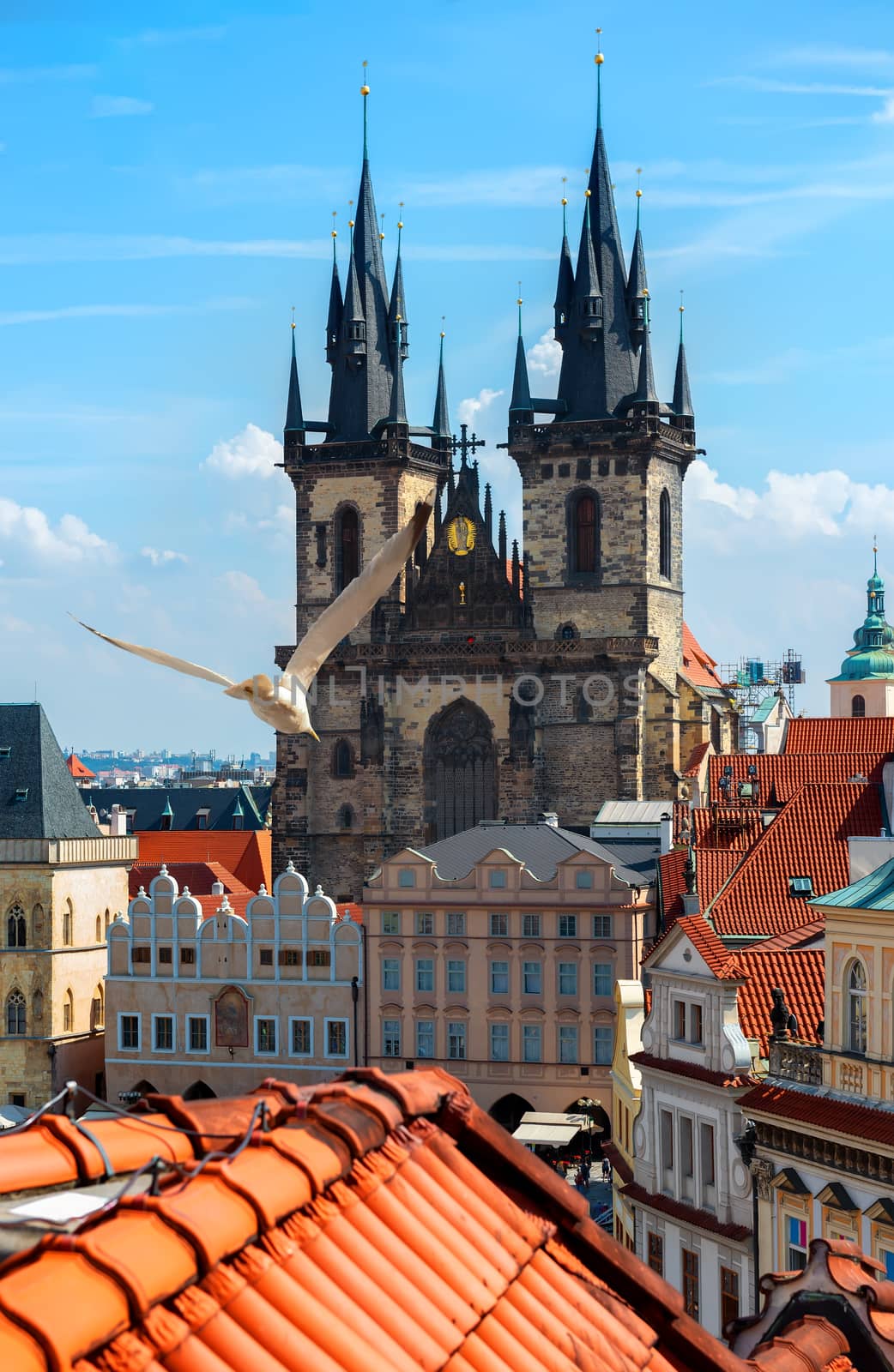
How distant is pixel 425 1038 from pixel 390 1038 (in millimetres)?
1106

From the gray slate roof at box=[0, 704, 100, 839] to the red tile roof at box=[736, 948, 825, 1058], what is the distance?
4007cm

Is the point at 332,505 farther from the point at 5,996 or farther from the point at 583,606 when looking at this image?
the point at 5,996

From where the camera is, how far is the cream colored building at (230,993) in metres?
59.0

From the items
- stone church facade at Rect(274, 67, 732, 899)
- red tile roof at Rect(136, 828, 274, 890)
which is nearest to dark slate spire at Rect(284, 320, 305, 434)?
stone church facade at Rect(274, 67, 732, 899)

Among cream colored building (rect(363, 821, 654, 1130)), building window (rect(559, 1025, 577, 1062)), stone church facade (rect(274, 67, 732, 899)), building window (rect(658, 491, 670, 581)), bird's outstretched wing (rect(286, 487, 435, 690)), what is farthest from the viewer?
building window (rect(658, 491, 670, 581))

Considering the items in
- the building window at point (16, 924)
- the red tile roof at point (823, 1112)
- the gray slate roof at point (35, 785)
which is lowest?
the building window at point (16, 924)

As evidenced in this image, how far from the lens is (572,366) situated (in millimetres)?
78000

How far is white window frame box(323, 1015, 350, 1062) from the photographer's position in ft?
192

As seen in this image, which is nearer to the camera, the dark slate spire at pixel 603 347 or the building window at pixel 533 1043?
the building window at pixel 533 1043

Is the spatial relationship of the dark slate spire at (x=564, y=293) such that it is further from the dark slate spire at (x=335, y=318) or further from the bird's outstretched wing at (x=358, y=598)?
the bird's outstretched wing at (x=358, y=598)

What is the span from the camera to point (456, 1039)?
57156 mm

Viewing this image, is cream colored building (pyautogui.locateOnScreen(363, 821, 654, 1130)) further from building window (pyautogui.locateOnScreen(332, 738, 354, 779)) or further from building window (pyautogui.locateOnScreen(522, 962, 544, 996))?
building window (pyautogui.locateOnScreen(332, 738, 354, 779))

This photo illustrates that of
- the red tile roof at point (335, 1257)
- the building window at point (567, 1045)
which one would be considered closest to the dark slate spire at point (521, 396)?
the building window at point (567, 1045)

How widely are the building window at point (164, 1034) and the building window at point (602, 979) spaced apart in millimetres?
13178
